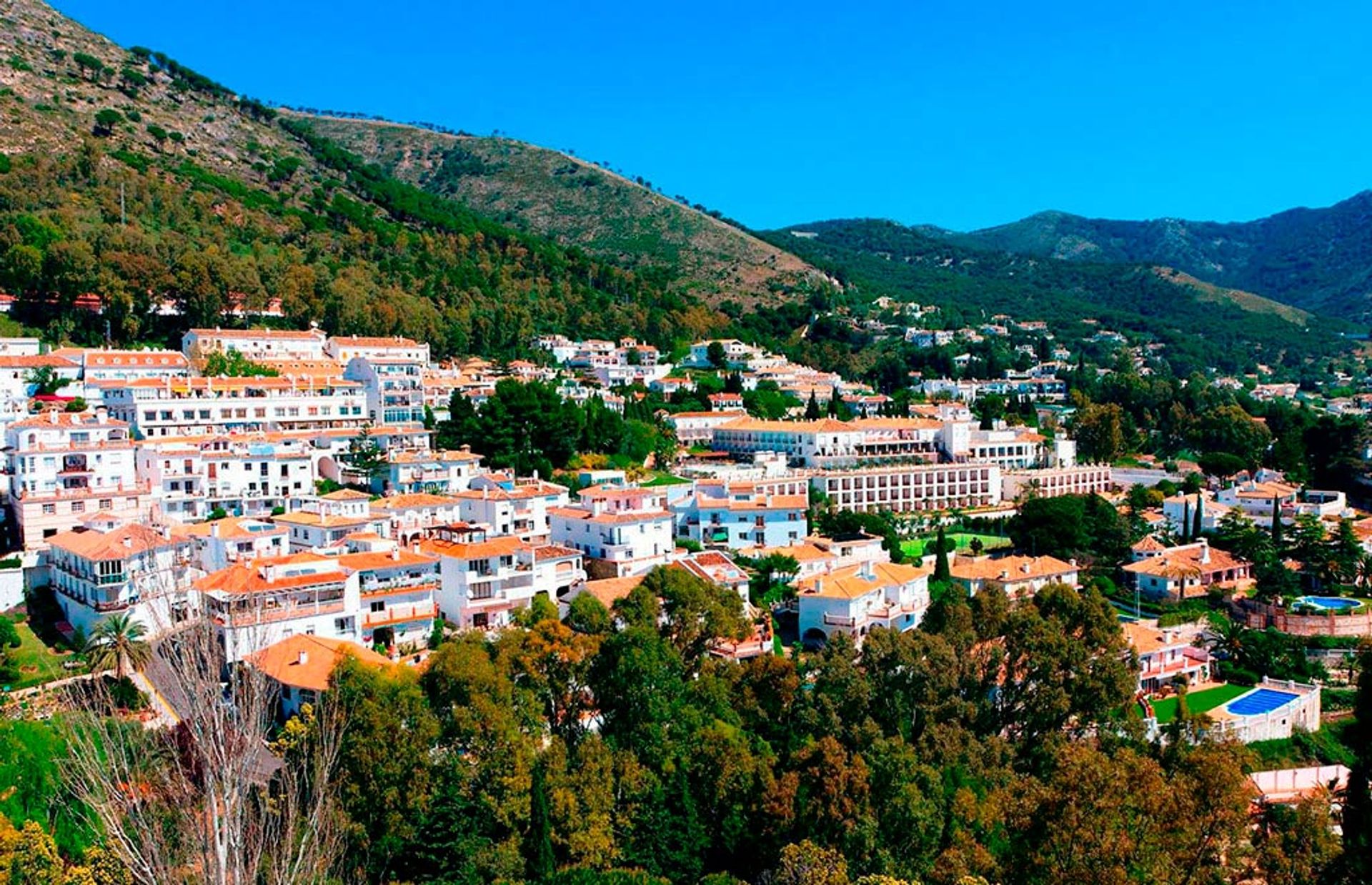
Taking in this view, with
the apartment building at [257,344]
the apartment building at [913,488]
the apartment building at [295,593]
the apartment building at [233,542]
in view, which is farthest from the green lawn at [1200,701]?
the apartment building at [257,344]

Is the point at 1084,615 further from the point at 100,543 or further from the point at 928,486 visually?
the point at 928,486

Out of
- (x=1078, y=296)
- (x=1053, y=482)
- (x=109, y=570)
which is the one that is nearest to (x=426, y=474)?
(x=109, y=570)

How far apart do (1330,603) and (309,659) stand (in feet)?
98.6

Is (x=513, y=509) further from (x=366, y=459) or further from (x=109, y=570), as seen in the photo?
(x=109, y=570)

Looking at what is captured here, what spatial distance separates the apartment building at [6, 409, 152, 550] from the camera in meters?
30.3

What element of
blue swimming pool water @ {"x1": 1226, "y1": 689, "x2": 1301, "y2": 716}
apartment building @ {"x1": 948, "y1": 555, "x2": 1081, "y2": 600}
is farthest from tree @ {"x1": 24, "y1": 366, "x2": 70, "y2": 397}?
blue swimming pool water @ {"x1": 1226, "y1": 689, "x2": 1301, "y2": 716}

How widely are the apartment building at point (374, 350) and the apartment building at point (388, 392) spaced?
230 cm

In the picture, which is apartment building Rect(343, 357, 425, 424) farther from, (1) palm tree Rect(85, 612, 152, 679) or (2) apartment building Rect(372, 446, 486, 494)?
(1) palm tree Rect(85, 612, 152, 679)

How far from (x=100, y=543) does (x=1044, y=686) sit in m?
20.2

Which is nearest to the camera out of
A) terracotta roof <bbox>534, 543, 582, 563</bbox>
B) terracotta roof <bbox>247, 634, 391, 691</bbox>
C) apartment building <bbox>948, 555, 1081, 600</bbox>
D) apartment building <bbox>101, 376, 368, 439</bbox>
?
terracotta roof <bbox>247, 634, 391, 691</bbox>

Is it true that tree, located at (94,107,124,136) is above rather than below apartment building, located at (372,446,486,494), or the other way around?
above

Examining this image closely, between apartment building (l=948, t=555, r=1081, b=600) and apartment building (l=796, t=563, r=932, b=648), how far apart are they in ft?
7.99

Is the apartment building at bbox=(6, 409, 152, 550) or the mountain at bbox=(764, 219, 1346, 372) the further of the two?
the mountain at bbox=(764, 219, 1346, 372)

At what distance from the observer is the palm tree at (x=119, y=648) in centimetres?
2187
